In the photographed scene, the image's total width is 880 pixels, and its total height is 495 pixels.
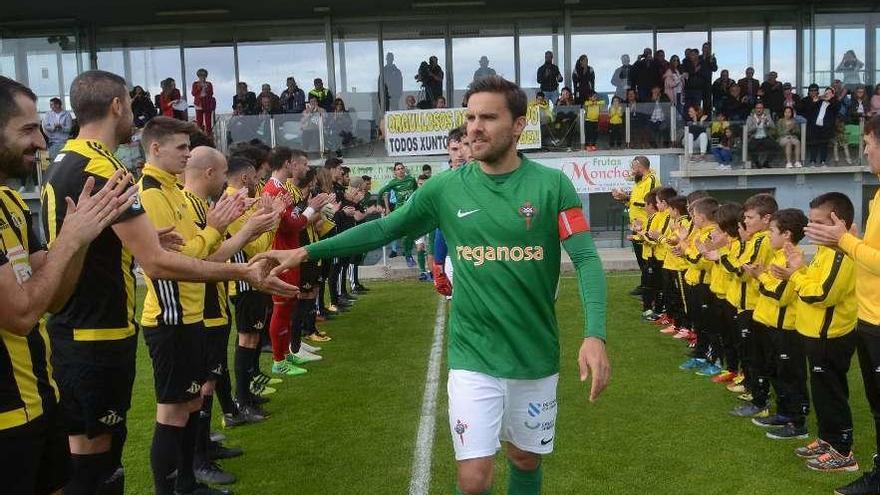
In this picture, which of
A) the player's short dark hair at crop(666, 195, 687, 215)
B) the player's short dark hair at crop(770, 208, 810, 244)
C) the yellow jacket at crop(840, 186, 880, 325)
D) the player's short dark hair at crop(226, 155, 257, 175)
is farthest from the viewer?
the player's short dark hair at crop(666, 195, 687, 215)

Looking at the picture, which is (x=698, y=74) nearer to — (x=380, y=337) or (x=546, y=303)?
(x=380, y=337)

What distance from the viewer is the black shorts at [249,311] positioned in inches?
297

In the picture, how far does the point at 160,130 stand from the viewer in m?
5.26

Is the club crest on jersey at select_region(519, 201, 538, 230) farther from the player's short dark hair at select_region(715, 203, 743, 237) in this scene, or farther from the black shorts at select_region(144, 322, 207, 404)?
the player's short dark hair at select_region(715, 203, 743, 237)

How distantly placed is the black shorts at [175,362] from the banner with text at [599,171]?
665 inches

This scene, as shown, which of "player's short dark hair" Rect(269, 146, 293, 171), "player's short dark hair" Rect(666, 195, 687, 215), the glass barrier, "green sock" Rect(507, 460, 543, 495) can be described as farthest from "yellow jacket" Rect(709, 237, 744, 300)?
the glass barrier

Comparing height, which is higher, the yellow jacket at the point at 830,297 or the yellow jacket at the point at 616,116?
the yellow jacket at the point at 616,116

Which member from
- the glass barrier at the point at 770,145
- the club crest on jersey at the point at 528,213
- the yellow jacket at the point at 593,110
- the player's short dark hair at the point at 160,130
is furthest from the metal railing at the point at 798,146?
the club crest on jersey at the point at 528,213

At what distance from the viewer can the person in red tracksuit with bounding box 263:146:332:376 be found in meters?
8.47

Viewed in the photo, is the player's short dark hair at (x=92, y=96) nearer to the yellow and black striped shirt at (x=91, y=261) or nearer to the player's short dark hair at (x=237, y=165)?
the yellow and black striped shirt at (x=91, y=261)

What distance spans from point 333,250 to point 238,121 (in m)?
18.4

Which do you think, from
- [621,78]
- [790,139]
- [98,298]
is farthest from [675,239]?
[621,78]

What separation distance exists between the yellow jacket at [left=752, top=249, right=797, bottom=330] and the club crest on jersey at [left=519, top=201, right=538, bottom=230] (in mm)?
3134

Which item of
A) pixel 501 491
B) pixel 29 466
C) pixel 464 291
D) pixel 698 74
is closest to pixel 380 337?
pixel 501 491
